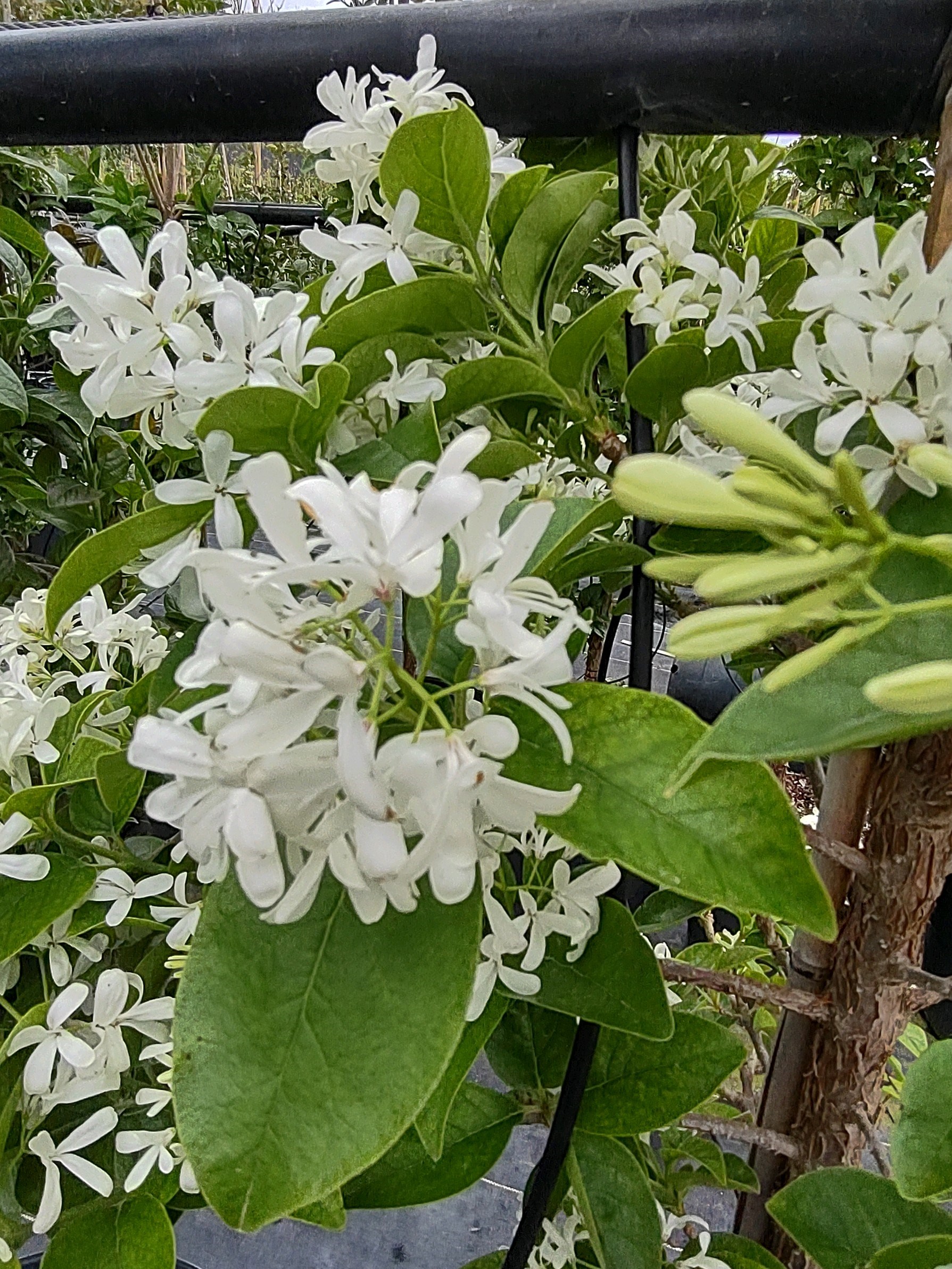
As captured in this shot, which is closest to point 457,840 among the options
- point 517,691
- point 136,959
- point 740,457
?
point 517,691

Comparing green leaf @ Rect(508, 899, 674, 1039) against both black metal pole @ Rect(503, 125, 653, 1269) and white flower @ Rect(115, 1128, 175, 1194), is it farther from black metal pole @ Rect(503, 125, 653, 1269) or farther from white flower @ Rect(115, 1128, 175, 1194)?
white flower @ Rect(115, 1128, 175, 1194)

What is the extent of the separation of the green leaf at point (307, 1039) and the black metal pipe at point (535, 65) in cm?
22

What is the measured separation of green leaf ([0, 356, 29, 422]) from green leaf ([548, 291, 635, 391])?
364 millimetres

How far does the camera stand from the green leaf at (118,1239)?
30 cm

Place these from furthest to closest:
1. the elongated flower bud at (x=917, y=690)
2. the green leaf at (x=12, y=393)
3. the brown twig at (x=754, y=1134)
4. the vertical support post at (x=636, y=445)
Result: the green leaf at (x=12, y=393) → the brown twig at (x=754, y=1134) → the vertical support post at (x=636, y=445) → the elongated flower bud at (x=917, y=690)

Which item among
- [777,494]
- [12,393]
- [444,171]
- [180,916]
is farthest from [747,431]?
[12,393]

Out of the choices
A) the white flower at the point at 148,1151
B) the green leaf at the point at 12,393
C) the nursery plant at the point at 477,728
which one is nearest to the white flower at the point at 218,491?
the nursery plant at the point at 477,728

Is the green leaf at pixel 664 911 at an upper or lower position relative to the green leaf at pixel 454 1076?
lower

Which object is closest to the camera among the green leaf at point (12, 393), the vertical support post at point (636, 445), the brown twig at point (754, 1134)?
the vertical support post at point (636, 445)

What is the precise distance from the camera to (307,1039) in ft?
0.55

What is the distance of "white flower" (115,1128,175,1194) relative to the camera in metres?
0.30

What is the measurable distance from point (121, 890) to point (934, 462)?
26 cm

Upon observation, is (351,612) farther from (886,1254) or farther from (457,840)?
(886,1254)

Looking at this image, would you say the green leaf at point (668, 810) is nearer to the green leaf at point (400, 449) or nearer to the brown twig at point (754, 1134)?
the green leaf at point (400, 449)
